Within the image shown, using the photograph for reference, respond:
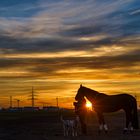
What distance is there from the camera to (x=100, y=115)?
25812 mm

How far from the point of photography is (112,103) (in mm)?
25578

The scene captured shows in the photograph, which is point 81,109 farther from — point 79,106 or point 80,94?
point 80,94

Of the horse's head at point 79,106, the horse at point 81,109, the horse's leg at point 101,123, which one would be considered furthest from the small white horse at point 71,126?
the horse's leg at point 101,123

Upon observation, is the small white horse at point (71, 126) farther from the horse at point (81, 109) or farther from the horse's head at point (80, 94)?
the horse's head at point (80, 94)

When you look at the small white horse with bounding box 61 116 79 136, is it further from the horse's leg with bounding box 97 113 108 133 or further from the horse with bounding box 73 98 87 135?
the horse's leg with bounding box 97 113 108 133

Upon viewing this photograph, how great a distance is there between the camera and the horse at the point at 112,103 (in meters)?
25.5

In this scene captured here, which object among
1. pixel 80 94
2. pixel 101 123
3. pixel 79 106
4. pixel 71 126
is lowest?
pixel 71 126

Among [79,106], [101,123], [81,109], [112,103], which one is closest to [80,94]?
[79,106]

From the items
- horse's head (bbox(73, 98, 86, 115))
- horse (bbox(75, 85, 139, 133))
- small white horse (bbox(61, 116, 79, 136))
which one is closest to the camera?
horse (bbox(75, 85, 139, 133))

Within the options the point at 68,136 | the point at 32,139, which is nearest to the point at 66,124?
the point at 68,136

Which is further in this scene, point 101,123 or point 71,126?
point 101,123

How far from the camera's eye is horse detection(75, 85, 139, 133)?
1003 inches

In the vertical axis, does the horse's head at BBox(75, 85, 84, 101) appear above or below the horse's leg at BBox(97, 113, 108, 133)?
above

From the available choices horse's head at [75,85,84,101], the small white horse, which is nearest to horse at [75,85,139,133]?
horse's head at [75,85,84,101]
